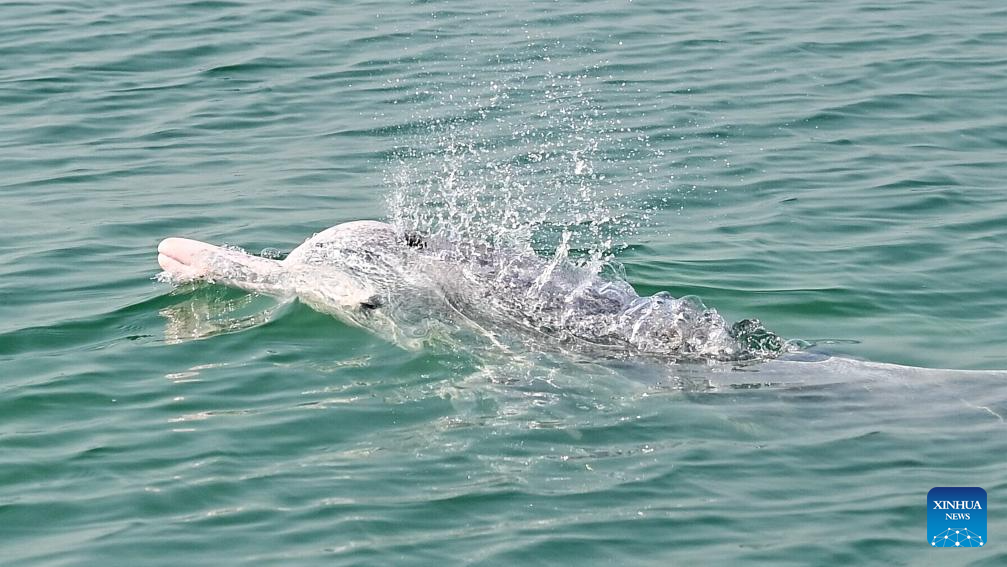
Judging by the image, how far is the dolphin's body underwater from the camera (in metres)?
9.58

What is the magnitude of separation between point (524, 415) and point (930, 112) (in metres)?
9.27

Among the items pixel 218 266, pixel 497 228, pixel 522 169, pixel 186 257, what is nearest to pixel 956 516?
pixel 497 228

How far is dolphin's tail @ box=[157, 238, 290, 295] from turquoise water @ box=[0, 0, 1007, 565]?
14cm

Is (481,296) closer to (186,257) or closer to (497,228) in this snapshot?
(497,228)

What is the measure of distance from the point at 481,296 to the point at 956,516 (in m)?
3.64

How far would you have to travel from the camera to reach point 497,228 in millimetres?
11469

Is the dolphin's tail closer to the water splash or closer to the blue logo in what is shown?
the water splash

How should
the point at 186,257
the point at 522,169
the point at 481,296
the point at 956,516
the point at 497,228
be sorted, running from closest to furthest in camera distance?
1. the point at 956,516
2. the point at 481,296
3. the point at 186,257
4. the point at 497,228
5. the point at 522,169

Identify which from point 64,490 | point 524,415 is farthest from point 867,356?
point 64,490

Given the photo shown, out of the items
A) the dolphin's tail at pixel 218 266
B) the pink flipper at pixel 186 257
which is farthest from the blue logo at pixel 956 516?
the pink flipper at pixel 186 257

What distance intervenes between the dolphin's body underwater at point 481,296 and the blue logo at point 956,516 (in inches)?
84.1

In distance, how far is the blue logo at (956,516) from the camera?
7078 mm

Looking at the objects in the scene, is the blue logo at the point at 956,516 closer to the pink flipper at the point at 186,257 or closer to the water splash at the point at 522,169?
the water splash at the point at 522,169

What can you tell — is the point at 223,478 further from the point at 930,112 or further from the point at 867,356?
the point at 930,112
